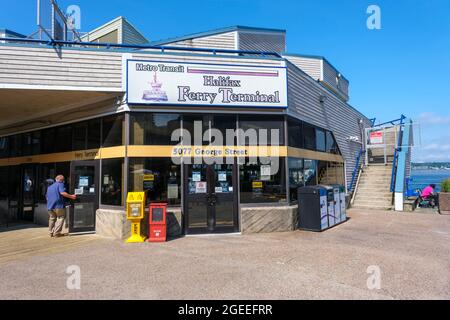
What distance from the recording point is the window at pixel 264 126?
29.9 ft

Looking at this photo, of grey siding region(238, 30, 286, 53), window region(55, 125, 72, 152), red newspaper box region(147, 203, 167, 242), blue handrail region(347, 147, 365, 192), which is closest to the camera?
red newspaper box region(147, 203, 167, 242)

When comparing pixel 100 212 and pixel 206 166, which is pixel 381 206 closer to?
pixel 206 166

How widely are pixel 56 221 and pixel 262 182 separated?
6127 mm

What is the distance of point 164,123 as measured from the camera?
866 cm

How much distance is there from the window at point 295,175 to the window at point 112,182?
16.8 ft

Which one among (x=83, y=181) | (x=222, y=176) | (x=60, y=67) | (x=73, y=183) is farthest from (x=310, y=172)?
(x=60, y=67)

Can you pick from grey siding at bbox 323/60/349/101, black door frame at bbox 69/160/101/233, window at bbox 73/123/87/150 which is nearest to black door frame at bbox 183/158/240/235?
black door frame at bbox 69/160/101/233

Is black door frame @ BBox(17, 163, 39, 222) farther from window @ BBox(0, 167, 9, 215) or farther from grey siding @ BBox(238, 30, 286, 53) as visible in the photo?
Result: grey siding @ BBox(238, 30, 286, 53)

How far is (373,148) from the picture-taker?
19.1 metres

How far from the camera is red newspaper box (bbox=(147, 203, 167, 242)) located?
7.75 metres

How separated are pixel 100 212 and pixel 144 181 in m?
1.67

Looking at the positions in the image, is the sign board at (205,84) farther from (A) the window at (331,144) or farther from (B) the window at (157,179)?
(A) the window at (331,144)

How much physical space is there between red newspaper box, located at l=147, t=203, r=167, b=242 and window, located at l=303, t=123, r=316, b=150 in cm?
584
